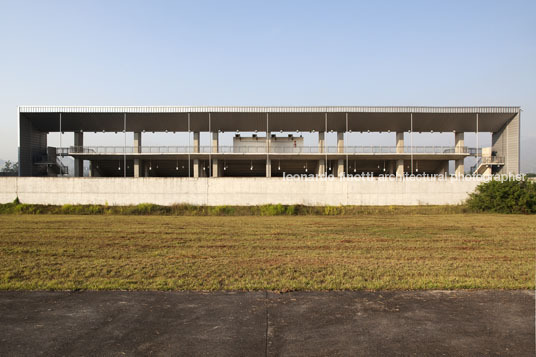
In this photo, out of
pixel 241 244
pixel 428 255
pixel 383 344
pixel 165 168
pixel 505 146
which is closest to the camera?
pixel 383 344

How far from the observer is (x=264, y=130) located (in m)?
41.4

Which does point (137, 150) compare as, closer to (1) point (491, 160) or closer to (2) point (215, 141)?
(2) point (215, 141)

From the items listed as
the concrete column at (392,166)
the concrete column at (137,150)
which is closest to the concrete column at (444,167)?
the concrete column at (392,166)

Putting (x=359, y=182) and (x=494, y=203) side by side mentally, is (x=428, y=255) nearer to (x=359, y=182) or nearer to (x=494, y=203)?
(x=359, y=182)

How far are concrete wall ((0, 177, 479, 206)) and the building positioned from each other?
A: 32.5ft

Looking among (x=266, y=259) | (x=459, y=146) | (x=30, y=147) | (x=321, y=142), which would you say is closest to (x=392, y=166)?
(x=459, y=146)

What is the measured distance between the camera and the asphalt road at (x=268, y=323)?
422cm

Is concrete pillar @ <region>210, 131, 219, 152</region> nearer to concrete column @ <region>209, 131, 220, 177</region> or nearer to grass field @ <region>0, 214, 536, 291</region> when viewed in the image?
concrete column @ <region>209, 131, 220, 177</region>

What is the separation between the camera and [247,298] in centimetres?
597

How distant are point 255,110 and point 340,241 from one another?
25843 mm

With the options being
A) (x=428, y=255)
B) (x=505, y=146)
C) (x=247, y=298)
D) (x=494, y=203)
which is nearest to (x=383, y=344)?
(x=247, y=298)

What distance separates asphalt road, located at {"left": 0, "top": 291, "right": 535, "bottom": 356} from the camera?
4.22 metres

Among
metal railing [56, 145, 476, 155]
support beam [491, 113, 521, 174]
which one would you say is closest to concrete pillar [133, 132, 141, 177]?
metal railing [56, 145, 476, 155]

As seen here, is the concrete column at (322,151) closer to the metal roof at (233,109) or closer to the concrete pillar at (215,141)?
the metal roof at (233,109)
